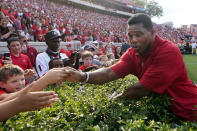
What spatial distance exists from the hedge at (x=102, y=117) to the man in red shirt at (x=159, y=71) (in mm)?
146

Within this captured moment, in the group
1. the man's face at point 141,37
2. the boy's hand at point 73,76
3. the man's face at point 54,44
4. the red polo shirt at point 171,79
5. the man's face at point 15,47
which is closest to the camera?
the red polo shirt at point 171,79

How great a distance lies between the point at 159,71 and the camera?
2.35 meters

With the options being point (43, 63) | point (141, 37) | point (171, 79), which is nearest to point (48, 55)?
point (43, 63)

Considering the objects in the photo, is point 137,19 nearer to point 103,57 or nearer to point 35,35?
point 103,57

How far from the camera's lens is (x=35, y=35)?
11781mm

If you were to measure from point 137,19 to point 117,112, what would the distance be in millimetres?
1382

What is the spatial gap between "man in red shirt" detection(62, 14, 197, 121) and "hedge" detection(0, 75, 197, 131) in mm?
146

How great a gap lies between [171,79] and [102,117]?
3.34 ft

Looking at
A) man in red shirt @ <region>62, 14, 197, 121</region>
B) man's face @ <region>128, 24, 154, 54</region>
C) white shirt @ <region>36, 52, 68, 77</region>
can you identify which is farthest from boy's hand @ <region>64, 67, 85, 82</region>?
white shirt @ <region>36, 52, 68, 77</region>

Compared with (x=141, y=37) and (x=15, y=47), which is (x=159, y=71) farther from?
(x=15, y=47)

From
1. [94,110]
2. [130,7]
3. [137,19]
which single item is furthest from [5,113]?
[130,7]

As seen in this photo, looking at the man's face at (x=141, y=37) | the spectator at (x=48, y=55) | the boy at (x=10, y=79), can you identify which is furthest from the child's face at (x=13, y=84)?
the man's face at (x=141, y=37)

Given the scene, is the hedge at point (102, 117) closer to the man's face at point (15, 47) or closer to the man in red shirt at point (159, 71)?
the man in red shirt at point (159, 71)

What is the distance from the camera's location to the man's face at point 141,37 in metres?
2.60
